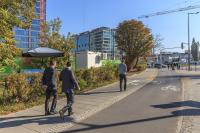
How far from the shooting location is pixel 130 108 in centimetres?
1322

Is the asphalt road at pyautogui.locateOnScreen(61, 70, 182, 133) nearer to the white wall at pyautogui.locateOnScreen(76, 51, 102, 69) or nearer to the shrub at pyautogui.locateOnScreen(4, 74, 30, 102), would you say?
the shrub at pyautogui.locateOnScreen(4, 74, 30, 102)

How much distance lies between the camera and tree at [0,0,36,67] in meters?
12.5

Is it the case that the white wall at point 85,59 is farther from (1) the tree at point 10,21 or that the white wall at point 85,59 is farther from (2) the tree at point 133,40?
(1) the tree at point 10,21

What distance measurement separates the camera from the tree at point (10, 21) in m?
12.5

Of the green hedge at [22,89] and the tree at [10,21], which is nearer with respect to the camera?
the tree at [10,21]

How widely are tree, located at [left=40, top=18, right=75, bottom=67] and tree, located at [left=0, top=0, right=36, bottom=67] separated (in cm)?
1218

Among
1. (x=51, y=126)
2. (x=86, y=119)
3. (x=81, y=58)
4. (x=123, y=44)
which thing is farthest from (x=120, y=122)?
(x=123, y=44)

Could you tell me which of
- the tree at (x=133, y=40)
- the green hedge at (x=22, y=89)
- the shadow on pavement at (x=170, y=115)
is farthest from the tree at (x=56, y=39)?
the tree at (x=133, y=40)

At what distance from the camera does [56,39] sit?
28.5m

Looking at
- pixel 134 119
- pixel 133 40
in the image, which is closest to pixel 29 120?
pixel 134 119

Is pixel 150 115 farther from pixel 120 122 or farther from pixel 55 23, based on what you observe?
pixel 55 23

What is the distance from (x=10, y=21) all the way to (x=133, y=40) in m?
38.7

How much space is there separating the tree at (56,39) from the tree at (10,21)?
40.0 feet

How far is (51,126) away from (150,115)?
11.1ft
